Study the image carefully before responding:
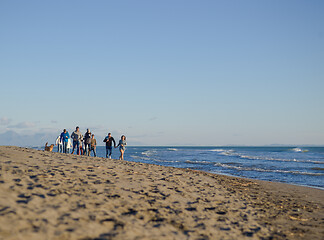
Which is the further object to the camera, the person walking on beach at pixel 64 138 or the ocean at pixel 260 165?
the person walking on beach at pixel 64 138

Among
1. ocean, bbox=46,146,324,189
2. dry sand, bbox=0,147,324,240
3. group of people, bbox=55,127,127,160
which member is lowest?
ocean, bbox=46,146,324,189

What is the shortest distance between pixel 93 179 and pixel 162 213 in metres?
3.06

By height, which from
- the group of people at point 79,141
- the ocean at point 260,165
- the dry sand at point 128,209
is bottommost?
the ocean at point 260,165

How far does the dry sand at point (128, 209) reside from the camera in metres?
5.51

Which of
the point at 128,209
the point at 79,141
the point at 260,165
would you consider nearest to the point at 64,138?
the point at 79,141

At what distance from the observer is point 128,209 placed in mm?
6988

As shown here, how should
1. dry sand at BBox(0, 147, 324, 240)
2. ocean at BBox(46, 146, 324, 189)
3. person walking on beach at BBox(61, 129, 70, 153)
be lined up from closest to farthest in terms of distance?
dry sand at BBox(0, 147, 324, 240) < ocean at BBox(46, 146, 324, 189) < person walking on beach at BBox(61, 129, 70, 153)

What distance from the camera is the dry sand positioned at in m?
5.51

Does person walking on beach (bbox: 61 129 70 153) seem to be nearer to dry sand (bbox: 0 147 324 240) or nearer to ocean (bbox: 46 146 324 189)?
dry sand (bbox: 0 147 324 240)

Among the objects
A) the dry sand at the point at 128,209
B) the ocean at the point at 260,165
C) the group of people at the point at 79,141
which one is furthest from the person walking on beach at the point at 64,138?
the ocean at the point at 260,165

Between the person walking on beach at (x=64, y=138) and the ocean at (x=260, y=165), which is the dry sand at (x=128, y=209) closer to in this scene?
the ocean at (x=260, y=165)

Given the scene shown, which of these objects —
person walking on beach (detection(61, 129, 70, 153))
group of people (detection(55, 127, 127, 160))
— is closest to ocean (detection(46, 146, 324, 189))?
group of people (detection(55, 127, 127, 160))

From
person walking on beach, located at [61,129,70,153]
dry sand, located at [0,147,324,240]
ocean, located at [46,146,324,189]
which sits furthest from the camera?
person walking on beach, located at [61,129,70,153]

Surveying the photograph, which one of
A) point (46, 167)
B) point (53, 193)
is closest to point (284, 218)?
point (53, 193)
